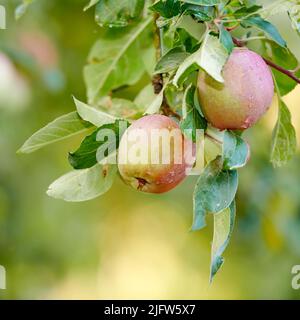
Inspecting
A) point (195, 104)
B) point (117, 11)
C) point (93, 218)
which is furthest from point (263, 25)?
point (93, 218)

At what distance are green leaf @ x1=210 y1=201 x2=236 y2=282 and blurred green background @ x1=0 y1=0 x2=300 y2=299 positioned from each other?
3.22 feet

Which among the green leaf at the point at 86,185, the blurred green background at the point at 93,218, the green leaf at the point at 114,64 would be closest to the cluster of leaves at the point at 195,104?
the green leaf at the point at 86,185

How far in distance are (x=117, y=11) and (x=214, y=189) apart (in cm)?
41

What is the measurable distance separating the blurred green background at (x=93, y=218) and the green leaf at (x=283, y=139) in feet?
2.73

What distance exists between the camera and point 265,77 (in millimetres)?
1026

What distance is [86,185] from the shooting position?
1.12 meters

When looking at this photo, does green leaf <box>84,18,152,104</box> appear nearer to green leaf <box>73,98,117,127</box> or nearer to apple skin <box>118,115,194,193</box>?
green leaf <box>73,98,117,127</box>

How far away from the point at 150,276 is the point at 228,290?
52 cm

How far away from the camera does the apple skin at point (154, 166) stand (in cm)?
100

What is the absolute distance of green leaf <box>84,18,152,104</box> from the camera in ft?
4.88

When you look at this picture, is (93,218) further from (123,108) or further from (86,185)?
(86,185)

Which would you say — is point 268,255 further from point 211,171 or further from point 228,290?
point 211,171
